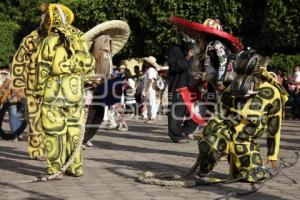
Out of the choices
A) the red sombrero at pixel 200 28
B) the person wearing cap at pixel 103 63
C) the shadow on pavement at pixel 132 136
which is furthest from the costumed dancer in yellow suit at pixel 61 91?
the shadow on pavement at pixel 132 136

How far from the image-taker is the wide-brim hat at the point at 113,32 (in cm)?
912

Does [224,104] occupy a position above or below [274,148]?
above

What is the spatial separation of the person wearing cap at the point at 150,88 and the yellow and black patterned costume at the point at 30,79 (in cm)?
869

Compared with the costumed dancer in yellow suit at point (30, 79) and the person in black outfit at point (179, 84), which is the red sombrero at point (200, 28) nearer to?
the costumed dancer in yellow suit at point (30, 79)

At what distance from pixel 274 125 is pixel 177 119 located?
4.73 metres

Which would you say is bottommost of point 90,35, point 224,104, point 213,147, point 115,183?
point 115,183

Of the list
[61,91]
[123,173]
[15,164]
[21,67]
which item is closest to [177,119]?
[21,67]

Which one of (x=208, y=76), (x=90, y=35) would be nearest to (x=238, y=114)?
(x=208, y=76)

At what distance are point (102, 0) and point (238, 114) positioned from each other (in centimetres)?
2855

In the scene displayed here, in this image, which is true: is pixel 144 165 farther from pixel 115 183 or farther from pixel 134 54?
pixel 134 54

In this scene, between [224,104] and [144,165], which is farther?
[144,165]

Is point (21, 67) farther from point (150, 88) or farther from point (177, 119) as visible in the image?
point (150, 88)

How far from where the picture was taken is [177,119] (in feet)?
37.7

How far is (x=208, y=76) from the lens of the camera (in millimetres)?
8180
